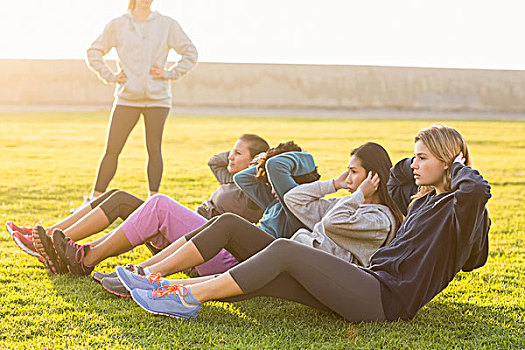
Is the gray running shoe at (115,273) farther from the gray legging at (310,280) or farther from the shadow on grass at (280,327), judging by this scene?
the gray legging at (310,280)

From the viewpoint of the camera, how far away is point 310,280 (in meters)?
2.96

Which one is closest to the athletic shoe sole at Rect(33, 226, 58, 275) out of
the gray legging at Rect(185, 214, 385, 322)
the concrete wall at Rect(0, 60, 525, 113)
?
the gray legging at Rect(185, 214, 385, 322)

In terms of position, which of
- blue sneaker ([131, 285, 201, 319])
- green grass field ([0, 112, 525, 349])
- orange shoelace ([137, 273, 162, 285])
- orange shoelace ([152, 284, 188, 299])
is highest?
orange shoelace ([137, 273, 162, 285])

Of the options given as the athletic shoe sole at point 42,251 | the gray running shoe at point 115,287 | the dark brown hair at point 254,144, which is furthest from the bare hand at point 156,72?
the gray running shoe at point 115,287

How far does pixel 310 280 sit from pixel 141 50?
3.84 m

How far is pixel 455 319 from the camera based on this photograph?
11.3 feet

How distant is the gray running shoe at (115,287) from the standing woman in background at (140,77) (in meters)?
2.65

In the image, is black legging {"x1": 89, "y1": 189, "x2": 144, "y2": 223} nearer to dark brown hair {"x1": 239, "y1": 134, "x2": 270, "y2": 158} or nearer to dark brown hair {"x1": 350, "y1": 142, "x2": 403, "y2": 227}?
dark brown hair {"x1": 239, "y1": 134, "x2": 270, "y2": 158}

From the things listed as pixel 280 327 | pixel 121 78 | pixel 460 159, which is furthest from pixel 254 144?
pixel 121 78

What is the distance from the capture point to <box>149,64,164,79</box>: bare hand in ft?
20.4

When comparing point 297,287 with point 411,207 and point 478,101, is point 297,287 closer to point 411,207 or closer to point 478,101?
point 411,207

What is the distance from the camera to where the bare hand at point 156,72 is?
621 centimetres

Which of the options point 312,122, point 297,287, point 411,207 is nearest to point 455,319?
point 411,207

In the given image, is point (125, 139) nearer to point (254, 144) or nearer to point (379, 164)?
point (254, 144)
